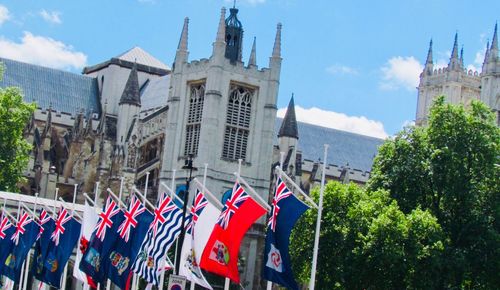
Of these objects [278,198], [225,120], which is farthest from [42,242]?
[278,198]

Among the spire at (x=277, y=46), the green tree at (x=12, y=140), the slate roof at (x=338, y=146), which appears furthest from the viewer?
the slate roof at (x=338, y=146)

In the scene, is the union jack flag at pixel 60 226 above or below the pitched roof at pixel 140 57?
below

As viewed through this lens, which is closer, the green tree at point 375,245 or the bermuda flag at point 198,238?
the bermuda flag at point 198,238

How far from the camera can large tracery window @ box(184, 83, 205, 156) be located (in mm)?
60812

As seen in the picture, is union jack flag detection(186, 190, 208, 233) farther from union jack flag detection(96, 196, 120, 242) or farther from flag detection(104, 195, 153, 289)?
union jack flag detection(96, 196, 120, 242)

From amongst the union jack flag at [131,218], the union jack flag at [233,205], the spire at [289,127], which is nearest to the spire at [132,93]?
the spire at [289,127]

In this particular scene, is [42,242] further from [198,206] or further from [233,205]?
[233,205]

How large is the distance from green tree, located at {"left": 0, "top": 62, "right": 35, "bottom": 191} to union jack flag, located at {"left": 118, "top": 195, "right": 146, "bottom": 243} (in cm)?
2952

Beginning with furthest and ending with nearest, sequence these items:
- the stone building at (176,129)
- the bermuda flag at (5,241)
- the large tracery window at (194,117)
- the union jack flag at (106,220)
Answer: the large tracery window at (194,117) → the stone building at (176,129) → the bermuda flag at (5,241) → the union jack flag at (106,220)

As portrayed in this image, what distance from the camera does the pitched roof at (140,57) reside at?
8716 centimetres

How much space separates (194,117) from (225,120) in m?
2.12

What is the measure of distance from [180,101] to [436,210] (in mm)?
21336

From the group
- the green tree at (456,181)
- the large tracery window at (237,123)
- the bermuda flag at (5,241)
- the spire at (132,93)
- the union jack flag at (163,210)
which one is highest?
the spire at (132,93)

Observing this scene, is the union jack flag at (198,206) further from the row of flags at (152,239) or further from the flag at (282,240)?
the flag at (282,240)
